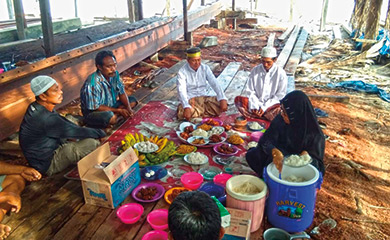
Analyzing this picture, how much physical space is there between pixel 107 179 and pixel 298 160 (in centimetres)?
160

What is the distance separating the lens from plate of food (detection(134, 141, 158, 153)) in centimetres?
351

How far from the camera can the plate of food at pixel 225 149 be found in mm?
3582

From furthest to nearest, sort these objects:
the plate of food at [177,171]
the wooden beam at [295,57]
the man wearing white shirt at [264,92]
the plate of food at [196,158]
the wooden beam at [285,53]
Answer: the wooden beam at [285,53], the wooden beam at [295,57], the man wearing white shirt at [264,92], the plate of food at [196,158], the plate of food at [177,171]

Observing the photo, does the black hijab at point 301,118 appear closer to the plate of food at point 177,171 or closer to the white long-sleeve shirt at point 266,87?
the plate of food at point 177,171

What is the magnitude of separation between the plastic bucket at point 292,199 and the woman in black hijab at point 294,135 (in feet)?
0.63

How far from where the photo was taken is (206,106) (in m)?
4.82

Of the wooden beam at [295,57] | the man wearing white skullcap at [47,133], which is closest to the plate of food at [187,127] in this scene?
the man wearing white skullcap at [47,133]

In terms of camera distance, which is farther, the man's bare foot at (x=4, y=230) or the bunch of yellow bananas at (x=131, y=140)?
the bunch of yellow bananas at (x=131, y=140)

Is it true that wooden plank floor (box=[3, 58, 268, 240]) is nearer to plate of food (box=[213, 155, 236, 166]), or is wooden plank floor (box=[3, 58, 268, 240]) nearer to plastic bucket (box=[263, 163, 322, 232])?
plastic bucket (box=[263, 163, 322, 232])

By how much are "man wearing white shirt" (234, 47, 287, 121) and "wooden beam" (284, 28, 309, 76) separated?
93.7 inches

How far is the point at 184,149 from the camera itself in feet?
12.0

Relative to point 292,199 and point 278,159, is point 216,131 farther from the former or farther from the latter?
point 292,199

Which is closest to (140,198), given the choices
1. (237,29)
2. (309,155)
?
(309,155)

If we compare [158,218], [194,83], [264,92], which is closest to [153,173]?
[158,218]
